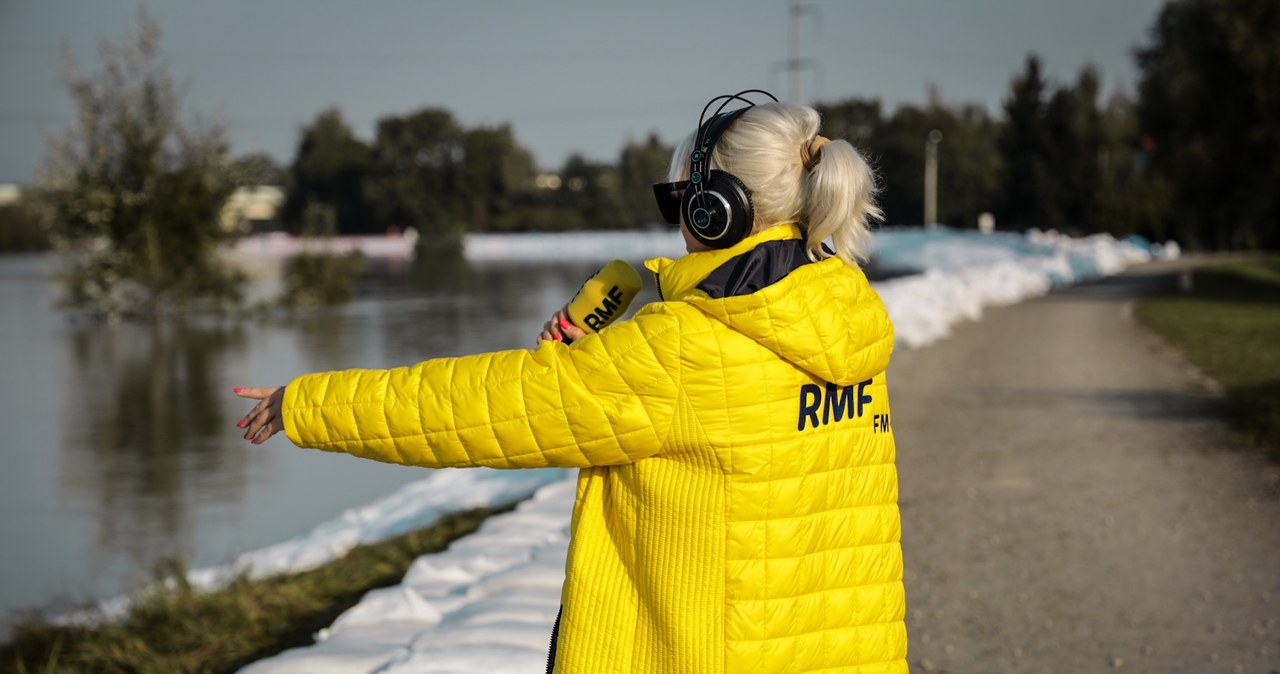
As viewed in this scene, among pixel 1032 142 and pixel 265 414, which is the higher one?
pixel 1032 142

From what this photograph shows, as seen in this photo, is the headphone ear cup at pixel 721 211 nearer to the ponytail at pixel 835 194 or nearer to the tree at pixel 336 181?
the ponytail at pixel 835 194

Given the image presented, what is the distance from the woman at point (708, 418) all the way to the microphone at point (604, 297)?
0.58 feet

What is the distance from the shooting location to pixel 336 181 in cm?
9412

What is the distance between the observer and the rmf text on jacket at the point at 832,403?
84.1 inches

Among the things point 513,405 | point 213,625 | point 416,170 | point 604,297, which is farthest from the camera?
point 416,170

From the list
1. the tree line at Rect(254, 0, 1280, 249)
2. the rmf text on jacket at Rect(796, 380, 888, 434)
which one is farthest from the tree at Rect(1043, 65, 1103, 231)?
the rmf text on jacket at Rect(796, 380, 888, 434)

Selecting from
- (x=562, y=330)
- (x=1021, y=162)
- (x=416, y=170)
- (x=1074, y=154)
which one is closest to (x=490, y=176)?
(x=416, y=170)

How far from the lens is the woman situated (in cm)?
202

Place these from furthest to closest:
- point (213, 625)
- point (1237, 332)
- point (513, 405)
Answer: point (1237, 332), point (213, 625), point (513, 405)

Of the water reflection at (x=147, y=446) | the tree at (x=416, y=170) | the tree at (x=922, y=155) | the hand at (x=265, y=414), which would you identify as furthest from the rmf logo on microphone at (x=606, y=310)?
the tree at (x=416, y=170)

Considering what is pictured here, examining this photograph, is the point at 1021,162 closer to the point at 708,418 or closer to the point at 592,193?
the point at 592,193

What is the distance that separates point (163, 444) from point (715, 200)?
11.2 metres

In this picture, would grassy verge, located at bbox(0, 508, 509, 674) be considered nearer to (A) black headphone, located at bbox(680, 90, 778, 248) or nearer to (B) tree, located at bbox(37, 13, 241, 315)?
(A) black headphone, located at bbox(680, 90, 778, 248)

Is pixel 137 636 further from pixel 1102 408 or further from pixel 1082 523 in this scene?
pixel 1102 408
